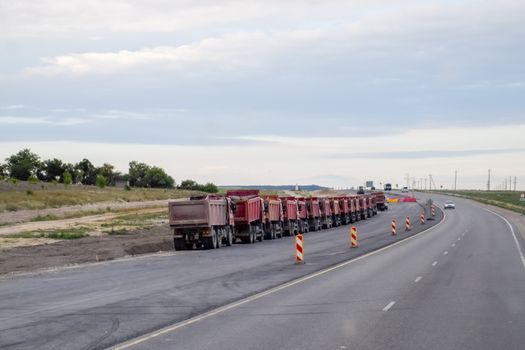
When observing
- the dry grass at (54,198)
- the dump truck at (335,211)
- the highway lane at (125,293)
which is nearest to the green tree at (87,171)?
the dry grass at (54,198)

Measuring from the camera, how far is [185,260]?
38406mm

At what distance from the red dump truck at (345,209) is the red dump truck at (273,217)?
71.8ft

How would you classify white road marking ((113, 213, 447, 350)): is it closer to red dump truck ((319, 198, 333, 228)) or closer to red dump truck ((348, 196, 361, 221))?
red dump truck ((319, 198, 333, 228))

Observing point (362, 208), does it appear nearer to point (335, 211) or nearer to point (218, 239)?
point (335, 211)

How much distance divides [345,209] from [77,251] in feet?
154

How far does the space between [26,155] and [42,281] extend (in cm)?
14336

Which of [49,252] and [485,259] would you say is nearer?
[485,259]

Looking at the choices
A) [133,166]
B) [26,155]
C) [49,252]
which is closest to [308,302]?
[49,252]

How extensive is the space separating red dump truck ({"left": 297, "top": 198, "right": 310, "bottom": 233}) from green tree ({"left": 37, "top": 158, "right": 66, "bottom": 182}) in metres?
98.4

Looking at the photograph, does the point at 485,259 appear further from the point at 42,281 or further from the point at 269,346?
the point at 269,346

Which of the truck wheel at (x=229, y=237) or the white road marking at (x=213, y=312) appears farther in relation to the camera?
the truck wheel at (x=229, y=237)

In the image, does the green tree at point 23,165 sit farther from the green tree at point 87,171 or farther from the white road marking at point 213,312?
the white road marking at point 213,312

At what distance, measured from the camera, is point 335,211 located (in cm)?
8212

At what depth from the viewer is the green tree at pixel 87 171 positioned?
172 m
